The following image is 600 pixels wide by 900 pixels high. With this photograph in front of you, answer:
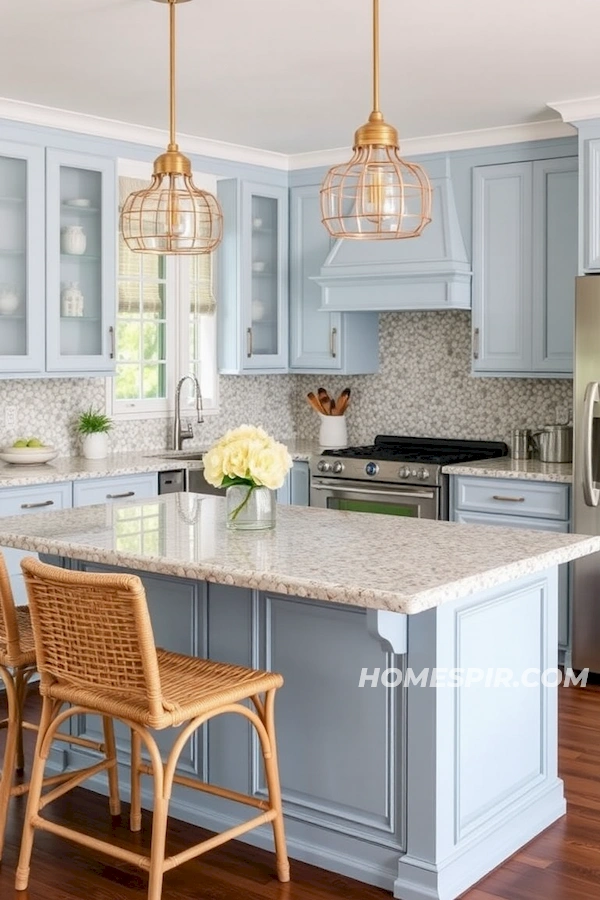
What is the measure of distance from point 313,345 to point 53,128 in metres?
1.94

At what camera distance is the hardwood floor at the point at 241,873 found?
313cm

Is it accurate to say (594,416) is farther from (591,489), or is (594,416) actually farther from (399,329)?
(399,329)

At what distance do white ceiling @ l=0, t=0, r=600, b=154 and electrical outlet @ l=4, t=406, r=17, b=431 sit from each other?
1.45 metres

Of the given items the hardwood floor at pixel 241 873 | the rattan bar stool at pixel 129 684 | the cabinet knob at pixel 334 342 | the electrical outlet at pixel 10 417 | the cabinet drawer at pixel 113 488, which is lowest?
the hardwood floor at pixel 241 873

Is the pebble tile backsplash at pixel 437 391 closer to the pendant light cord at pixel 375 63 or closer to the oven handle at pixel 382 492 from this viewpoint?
the oven handle at pixel 382 492

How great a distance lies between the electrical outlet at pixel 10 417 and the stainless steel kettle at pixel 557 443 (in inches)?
102

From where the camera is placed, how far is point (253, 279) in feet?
21.4

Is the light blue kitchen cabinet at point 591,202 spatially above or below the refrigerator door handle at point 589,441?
above

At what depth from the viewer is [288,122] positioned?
18.3ft

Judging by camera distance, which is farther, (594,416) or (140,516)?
(594,416)

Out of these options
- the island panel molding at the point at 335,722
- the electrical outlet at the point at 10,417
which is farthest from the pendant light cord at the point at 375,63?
the electrical outlet at the point at 10,417

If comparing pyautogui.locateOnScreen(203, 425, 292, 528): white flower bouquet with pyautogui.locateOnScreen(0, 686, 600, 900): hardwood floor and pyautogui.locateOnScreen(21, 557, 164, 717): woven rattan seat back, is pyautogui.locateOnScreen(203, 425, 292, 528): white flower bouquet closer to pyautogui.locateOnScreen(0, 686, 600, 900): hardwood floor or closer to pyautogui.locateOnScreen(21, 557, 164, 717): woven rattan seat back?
pyautogui.locateOnScreen(21, 557, 164, 717): woven rattan seat back

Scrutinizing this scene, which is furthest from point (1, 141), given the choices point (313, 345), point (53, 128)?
point (313, 345)

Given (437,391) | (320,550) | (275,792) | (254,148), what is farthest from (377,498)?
(275,792)
